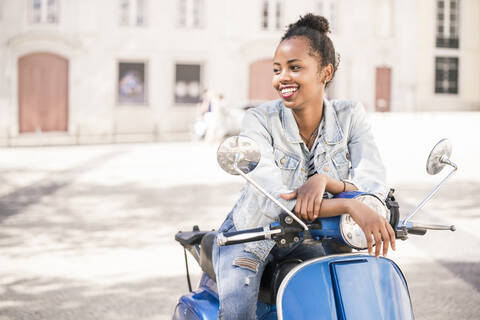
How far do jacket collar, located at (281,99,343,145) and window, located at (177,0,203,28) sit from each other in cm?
2398

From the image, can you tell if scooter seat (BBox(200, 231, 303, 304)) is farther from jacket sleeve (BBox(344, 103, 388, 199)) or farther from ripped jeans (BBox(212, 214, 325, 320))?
jacket sleeve (BBox(344, 103, 388, 199))

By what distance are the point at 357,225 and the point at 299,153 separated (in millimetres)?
478

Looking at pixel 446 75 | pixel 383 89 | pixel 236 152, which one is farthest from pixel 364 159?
pixel 446 75

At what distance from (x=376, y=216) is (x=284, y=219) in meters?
0.27

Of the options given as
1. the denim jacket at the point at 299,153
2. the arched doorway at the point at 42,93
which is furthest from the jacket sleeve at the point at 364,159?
the arched doorway at the point at 42,93

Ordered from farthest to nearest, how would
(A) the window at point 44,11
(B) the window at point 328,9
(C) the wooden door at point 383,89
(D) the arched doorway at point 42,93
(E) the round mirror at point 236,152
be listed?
(C) the wooden door at point 383,89 < (B) the window at point 328,9 < (A) the window at point 44,11 < (D) the arched doorway at point 42,93 < (E) the round mirror at point 236,152

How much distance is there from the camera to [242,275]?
219 cm

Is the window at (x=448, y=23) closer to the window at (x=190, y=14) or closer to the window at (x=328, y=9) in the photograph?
the window at (x=328, y=9)

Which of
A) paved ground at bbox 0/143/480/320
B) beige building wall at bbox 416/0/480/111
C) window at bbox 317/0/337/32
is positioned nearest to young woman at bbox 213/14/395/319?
paved ground at bbox 0/143/480/320

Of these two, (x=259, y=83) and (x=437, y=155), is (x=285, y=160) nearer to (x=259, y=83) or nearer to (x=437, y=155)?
(x=437, y=155)

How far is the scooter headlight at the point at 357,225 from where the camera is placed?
6.08ft

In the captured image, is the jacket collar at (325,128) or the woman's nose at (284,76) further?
the jacket collar at (325,128)

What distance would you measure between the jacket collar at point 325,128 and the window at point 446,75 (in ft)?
96.7

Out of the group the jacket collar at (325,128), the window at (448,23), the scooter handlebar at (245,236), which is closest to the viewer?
the scooter handlebar at (245,236)
